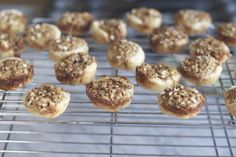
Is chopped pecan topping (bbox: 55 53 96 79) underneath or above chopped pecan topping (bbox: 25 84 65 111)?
above

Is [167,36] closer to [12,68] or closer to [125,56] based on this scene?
[125,56]

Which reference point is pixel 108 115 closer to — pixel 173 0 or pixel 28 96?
pixel 28 96

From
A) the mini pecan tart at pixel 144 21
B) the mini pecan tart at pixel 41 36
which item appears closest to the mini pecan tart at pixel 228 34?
the mini pecan tart at pixel 144 21

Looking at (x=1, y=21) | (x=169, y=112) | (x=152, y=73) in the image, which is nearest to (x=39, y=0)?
(x=1, y=21)

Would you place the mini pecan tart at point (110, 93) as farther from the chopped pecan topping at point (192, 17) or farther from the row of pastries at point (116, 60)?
the chopped pecan topping at point (192, 17)

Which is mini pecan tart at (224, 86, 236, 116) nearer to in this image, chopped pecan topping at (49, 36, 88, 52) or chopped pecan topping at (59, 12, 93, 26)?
chopped pecan topping at (49, 36, 88, 52)

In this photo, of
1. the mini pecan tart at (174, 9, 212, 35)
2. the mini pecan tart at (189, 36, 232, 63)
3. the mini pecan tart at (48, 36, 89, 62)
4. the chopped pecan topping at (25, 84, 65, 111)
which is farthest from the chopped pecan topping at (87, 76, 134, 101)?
the mini pecan tart at (174, 9, 212, 35)

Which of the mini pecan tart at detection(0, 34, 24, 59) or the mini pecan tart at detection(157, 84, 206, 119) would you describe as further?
the mini pecan tart at detection(0, 34, 24, 59)

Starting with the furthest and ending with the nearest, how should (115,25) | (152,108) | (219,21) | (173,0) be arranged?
(173,0)
(219,21)
(115,25)
(152,108)
